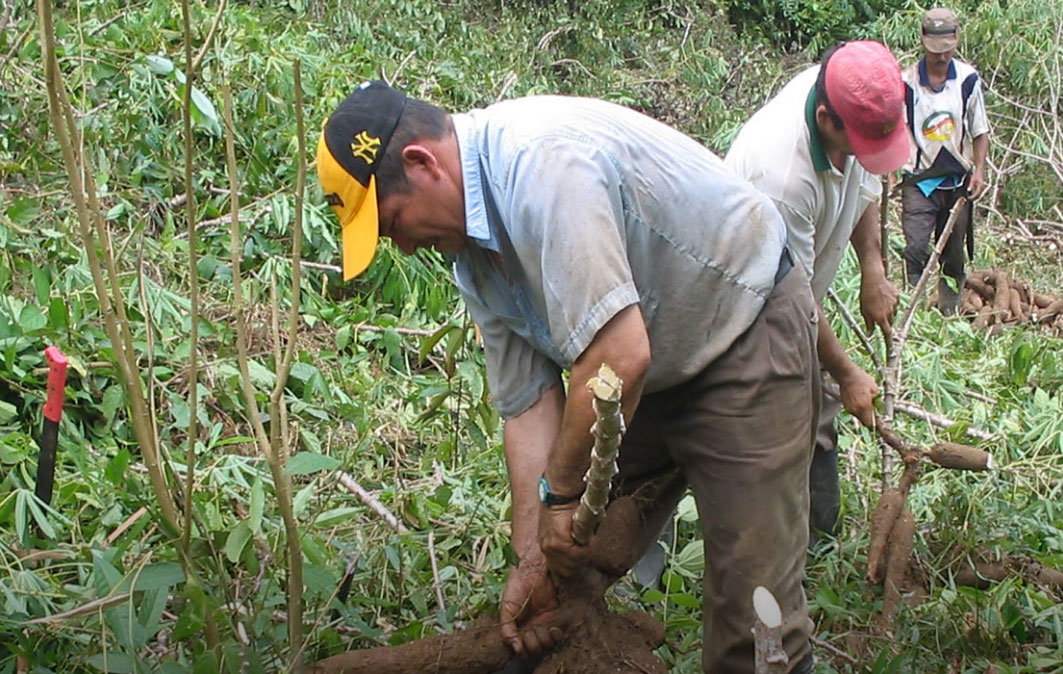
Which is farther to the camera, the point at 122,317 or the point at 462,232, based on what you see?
the point at 462,232

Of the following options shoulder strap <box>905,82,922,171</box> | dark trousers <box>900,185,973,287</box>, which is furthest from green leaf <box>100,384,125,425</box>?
dark trousers <box>900,185,973,287</box>

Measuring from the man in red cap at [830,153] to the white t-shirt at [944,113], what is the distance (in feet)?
9.83

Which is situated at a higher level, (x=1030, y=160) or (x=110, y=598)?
(x=110, y=598)

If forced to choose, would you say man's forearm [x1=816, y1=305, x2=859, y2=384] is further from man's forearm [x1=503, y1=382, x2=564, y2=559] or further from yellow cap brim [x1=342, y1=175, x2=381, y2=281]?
yellow cap brim [x1=342, y1=175, x2=381, y2=281]

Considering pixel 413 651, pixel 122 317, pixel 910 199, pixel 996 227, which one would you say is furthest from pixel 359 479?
pixel 996 227

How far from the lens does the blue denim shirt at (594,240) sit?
6.24 ft

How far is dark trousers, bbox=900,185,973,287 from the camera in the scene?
239 inches

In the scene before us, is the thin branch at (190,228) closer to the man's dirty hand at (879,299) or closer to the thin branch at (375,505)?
the thin branch at (375,505)

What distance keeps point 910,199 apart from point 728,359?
420 cm

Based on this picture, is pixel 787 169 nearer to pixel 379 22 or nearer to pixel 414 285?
pixel 414 285

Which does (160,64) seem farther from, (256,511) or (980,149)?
(980,149)

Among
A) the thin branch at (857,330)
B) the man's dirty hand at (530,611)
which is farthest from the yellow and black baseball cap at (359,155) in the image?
the thin branch at (857,330)

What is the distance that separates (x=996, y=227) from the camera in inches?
324

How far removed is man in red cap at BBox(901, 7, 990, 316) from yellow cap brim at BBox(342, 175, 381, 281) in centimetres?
434
